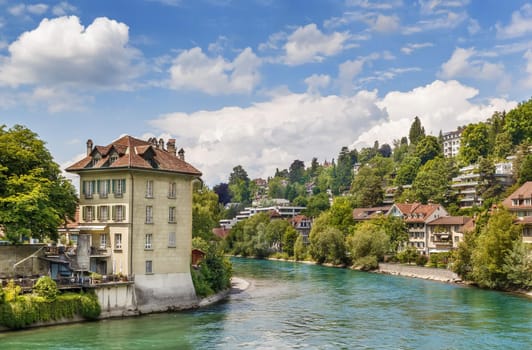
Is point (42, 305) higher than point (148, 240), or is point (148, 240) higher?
point (148, 240)

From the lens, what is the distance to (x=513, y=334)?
37969mm

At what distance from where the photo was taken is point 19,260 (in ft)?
143

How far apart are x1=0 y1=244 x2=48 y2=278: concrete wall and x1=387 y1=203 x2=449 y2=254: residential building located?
69926 millimetres

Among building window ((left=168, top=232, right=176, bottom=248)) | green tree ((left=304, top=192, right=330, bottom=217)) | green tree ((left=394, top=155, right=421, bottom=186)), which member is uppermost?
green tree ((left=394, top=155, right=421, bottom=186))

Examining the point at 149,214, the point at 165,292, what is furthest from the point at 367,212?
the point at 149,214

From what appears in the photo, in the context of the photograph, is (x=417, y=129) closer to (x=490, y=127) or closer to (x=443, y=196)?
(x=490, y=127)

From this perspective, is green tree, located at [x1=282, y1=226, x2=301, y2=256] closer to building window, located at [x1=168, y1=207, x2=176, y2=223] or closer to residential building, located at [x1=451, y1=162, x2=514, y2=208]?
residential building, located at [x1=451, y1=162, x2=514, y2=208]

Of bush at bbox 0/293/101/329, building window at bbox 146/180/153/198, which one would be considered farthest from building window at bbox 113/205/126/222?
bush at bbox 0/293/101/329

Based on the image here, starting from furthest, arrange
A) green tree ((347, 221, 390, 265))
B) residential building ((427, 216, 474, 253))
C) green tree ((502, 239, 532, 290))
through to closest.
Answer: residential building ((427, 216, 474, 253)) → green tree ((347, 221, 390, 265)) → green tree ((502, 239, 532, 290))

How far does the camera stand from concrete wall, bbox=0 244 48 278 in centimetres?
4275

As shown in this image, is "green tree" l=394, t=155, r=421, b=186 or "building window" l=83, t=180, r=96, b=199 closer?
"building window" l=83, t=180, r=96, b=199

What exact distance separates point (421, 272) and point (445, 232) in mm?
23238

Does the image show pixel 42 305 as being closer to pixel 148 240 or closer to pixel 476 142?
pixel 148 240

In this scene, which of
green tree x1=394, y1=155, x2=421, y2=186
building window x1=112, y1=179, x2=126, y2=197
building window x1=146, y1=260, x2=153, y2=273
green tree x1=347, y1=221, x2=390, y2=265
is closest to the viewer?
building window x1=112, y1=179, x2=126, y2=197
